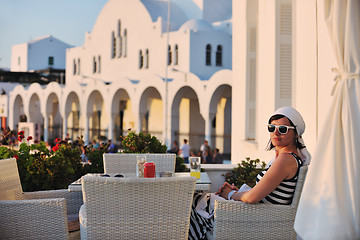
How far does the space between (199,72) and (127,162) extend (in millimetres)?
18870

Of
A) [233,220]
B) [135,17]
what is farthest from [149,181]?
[135,17]

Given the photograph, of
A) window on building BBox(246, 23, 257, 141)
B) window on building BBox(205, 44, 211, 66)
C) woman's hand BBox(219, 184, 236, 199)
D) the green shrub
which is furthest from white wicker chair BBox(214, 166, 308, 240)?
window on building BBox(205, 44, 211, 66)

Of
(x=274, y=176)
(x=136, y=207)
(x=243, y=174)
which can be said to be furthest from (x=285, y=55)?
(x=136, y=207)

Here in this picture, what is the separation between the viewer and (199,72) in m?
23.4

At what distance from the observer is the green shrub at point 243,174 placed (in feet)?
18.1

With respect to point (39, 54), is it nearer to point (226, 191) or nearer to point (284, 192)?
point (226, 191)

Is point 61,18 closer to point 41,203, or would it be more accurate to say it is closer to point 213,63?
point 213,63

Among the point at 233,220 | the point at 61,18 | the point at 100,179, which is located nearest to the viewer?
the point at 100,179

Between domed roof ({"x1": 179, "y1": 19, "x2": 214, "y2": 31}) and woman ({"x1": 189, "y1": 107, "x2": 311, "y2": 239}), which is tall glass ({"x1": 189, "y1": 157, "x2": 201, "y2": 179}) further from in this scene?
domed roof ({"x1": 179, "y1": 19, "x2": 214, "y2": 31})

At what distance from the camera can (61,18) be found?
738 inches

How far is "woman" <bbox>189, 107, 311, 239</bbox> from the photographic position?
120 inches

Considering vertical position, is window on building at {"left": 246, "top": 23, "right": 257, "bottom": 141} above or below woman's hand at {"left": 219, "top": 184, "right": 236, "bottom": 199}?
above

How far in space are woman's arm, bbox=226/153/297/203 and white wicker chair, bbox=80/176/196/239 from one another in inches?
21.0

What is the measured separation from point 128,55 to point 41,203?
24575 millimetres
